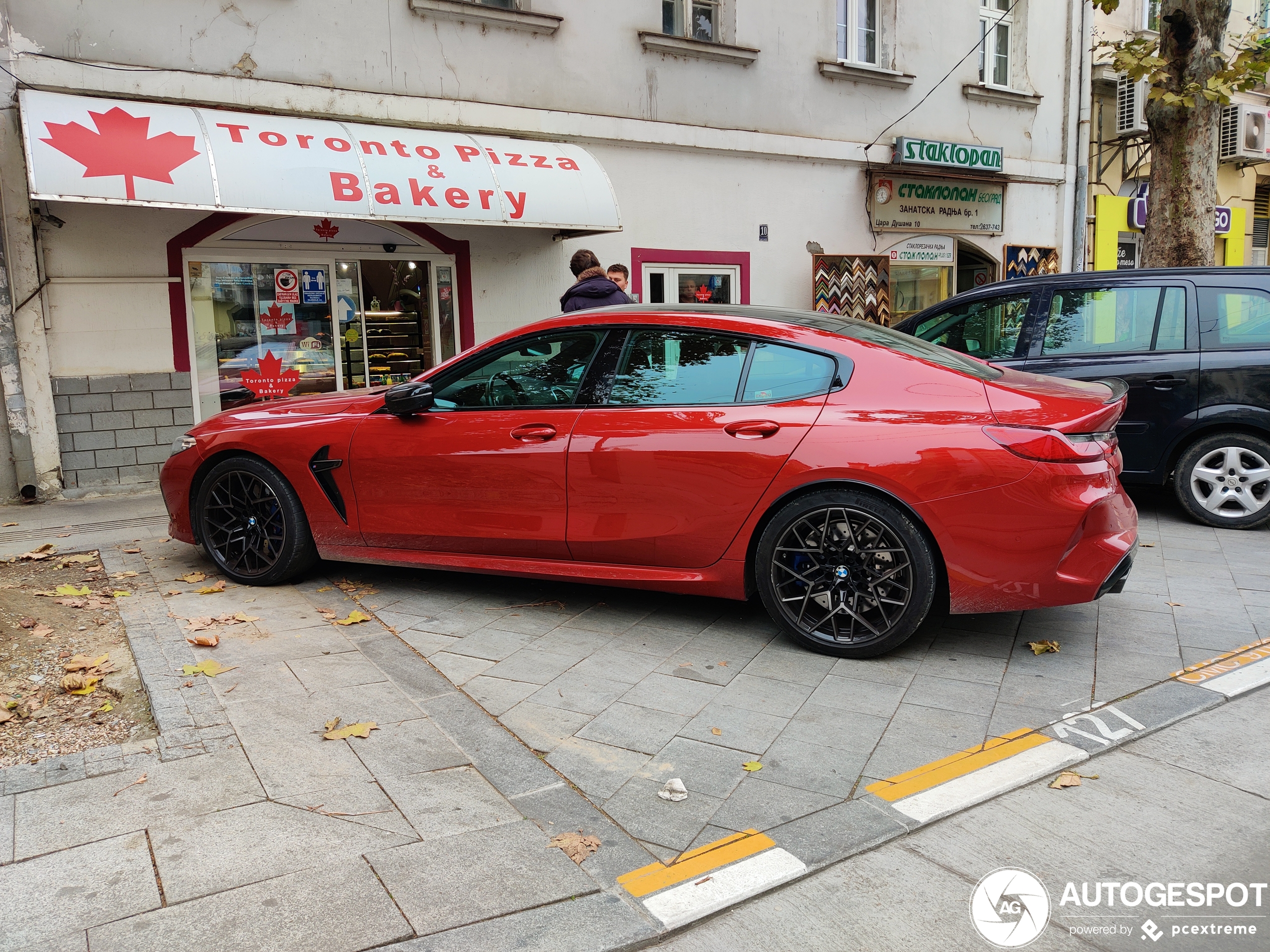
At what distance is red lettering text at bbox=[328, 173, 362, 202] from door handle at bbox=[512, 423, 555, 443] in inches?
182

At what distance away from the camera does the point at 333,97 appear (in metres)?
9.27

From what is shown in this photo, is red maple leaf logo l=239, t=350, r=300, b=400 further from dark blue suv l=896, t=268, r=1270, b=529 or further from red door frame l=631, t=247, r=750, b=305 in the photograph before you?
dark blue suv l=896, t=268, r=1270, b=529

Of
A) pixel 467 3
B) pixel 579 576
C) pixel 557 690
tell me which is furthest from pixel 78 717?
pixel 467 3

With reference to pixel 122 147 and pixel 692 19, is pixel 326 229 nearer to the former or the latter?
pixel 122 147

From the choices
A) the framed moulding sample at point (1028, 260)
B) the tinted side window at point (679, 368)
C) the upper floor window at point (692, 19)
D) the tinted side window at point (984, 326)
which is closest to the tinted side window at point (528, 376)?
the tinted side window at point (679, 368)

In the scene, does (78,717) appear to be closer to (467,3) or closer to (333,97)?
(333,97)

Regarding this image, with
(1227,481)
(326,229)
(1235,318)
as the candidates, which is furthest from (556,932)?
(326,229)

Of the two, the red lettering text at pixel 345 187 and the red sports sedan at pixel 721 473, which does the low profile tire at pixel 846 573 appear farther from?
the red lettering text at pixel 345 187

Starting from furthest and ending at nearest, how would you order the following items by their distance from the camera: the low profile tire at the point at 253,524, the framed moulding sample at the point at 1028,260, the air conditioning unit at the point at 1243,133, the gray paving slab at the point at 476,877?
the air conditioning unit at the point at 1243,133 → the framed moulding sample at the point at 1028,260 → the low profile tire at the point at 253,524 → the gray paving slab at the point at 476,877

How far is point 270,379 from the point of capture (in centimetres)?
952

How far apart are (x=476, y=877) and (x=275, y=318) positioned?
7.85 metres

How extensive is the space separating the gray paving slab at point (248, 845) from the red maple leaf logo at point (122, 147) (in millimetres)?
6071

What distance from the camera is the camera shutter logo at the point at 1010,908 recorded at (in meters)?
2.47

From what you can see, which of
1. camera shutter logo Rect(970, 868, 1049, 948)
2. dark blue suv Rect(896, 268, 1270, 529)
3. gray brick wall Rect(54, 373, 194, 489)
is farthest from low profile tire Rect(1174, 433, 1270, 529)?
gray brick wall Rect(54, 373, 194, 489)
